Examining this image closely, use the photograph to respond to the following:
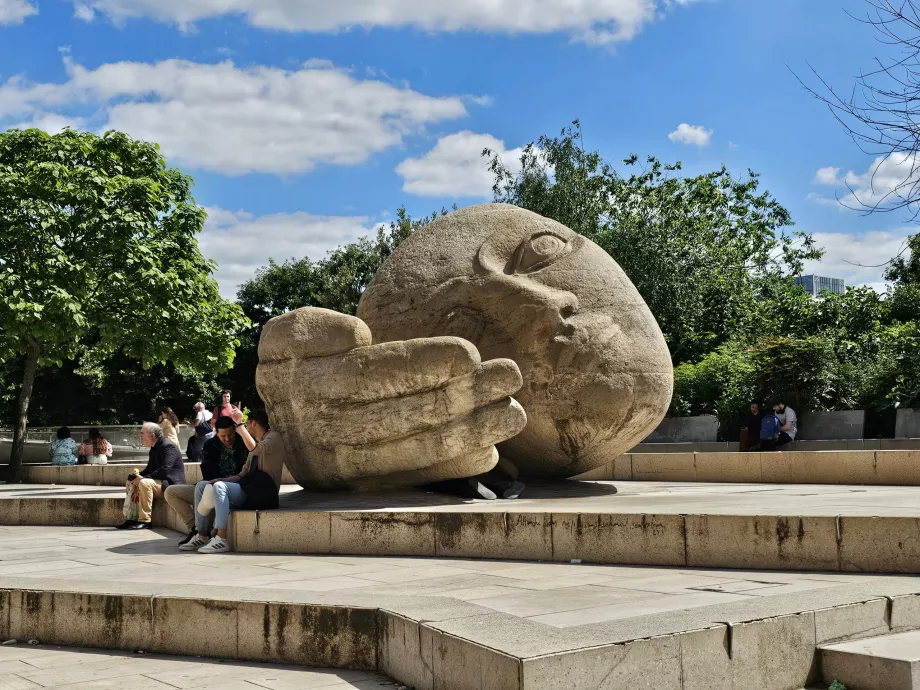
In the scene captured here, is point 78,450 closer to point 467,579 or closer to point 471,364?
point 471,364

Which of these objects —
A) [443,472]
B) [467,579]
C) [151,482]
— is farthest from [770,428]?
[467,579]

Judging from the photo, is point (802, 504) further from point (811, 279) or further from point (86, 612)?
point (811, 279)

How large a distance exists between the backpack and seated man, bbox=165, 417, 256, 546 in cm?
1062

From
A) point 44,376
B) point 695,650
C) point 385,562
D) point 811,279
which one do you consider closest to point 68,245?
point 385,562

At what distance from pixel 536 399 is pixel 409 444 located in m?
1.52

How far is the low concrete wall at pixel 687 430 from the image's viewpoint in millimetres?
20266

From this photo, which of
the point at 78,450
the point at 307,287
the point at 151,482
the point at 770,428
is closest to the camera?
the point at 151,482

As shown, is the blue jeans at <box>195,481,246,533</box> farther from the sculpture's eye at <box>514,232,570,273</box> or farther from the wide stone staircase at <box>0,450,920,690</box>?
the sculpture's eye at <box>514,232,570,273</box>

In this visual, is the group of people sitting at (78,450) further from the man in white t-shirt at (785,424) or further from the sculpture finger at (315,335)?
the man in white t-shirt at (785,424)

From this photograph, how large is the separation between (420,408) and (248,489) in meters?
1.76

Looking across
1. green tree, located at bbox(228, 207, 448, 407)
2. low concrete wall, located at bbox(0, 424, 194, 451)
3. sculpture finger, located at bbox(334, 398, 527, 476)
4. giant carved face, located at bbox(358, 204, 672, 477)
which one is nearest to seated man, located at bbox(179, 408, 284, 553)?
sculpture finger, located at bbox(334, 398, 527, 476)

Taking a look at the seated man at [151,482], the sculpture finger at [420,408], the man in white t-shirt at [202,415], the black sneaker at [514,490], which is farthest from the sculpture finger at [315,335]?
the man in white t-shirt at [202,415]

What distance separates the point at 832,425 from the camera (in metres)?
18.2

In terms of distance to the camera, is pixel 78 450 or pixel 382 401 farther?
pixel 78 450
